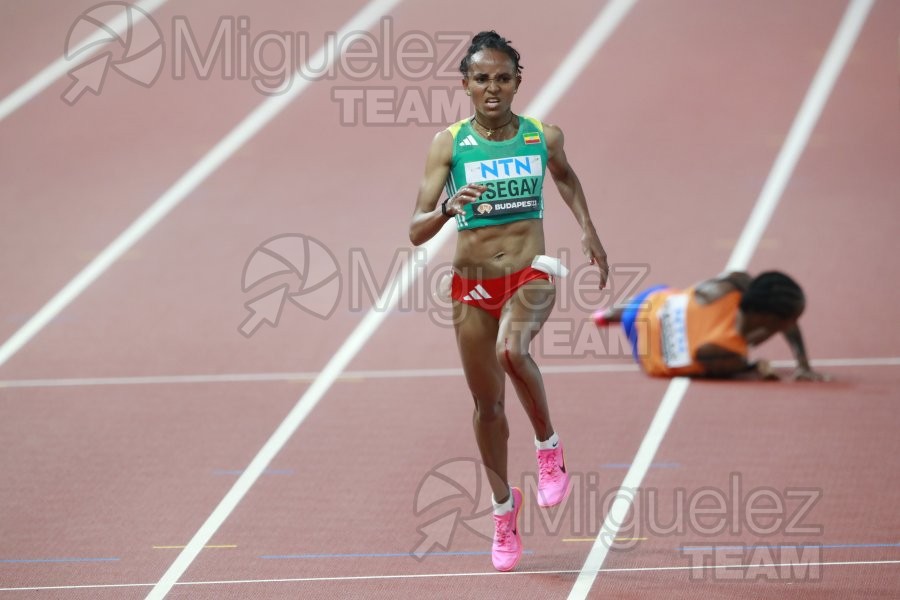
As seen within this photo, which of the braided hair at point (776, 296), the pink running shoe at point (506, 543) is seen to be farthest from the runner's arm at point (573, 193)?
the braided hair at point (776, 296)

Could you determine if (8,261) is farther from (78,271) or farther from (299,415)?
(299,415)

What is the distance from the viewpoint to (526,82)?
1202 cm

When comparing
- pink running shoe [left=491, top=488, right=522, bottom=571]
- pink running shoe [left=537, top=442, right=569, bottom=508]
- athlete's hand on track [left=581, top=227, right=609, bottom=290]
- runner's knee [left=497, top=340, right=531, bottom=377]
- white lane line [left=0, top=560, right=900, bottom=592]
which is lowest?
white lane line [left=0, top=560, right=900, bottom=592]

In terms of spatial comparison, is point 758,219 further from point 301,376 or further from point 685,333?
point 301,376

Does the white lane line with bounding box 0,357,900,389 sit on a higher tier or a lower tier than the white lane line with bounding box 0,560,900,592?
higher

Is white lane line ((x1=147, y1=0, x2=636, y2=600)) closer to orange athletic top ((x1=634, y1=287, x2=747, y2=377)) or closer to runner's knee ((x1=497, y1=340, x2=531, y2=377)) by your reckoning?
runner's knee ((x1=497, y1=340, x2=531, y2=377))

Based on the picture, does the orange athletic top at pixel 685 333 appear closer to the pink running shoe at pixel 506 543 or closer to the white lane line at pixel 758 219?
the white lane line at pixel 758 219

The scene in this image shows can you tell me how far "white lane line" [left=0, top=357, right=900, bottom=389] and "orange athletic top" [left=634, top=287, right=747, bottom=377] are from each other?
0.80 feet

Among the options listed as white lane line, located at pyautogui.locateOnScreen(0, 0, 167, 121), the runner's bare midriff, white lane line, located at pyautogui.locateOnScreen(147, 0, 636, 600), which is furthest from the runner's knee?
white lane line, located at pyautogui.locateOnScreen(0, 0, 167, 121)

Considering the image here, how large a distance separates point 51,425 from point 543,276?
3325 millimetres

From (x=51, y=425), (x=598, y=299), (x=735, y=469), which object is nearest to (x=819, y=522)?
(x=735, y=469)

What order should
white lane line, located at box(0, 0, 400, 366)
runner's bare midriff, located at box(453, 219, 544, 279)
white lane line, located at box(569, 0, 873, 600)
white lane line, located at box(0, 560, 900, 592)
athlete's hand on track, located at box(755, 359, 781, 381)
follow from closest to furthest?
runner's bare midriff, located at box(453, 219, 544, 279) < white lane line, located at box(0, 560, 900, 592) < white lane line, located at box(569, 0, 873, 600) < athlete's hand on track, located at box(755, 359, 781, 381) < white lane line, located at box(0, 0, 400, 366)

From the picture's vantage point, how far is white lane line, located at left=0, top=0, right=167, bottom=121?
40.0 ft

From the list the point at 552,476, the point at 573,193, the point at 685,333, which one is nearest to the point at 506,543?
the point at 552,476
